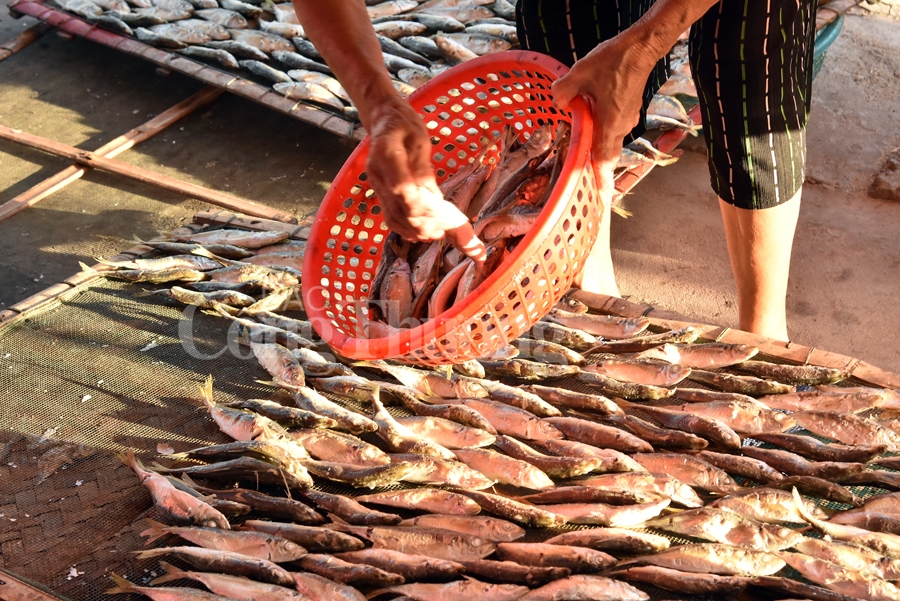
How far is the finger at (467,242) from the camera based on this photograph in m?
2.14

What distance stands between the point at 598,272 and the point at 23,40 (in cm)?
544

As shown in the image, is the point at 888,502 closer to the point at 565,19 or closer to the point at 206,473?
the point at 565,19

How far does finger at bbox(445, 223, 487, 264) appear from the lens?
2143 mm

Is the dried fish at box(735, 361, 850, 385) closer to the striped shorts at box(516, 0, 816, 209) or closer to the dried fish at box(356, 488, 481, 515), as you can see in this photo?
the striped shorts at box(516, 0, 816, 209)

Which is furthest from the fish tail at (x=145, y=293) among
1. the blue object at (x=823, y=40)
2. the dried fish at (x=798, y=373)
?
the blue object at (x=823, y=40)

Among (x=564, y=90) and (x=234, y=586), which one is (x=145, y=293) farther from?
(x=564, y=90)

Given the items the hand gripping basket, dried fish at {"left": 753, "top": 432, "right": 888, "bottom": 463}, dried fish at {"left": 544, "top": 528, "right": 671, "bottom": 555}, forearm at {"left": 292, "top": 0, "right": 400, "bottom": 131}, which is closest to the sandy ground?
dried fish at {"left": 753, "top": 432, "right": 888, "bottom": 463}

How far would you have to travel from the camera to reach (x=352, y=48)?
217cm

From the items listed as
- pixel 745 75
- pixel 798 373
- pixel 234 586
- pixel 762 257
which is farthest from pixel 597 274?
pixel 234 586

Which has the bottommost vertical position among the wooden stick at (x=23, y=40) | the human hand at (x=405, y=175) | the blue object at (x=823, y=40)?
the blue object at (x=823, y=40)

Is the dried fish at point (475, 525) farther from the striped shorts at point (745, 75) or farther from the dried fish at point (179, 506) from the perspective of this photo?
the striped shorts at point (745, 75)

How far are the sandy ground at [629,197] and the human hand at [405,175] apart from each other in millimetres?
2484

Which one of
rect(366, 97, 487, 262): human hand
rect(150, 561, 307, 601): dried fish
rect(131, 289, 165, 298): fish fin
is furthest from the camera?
rect(131, 289, 165, 298): fish fin

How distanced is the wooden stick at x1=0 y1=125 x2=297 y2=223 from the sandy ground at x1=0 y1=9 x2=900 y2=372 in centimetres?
13
